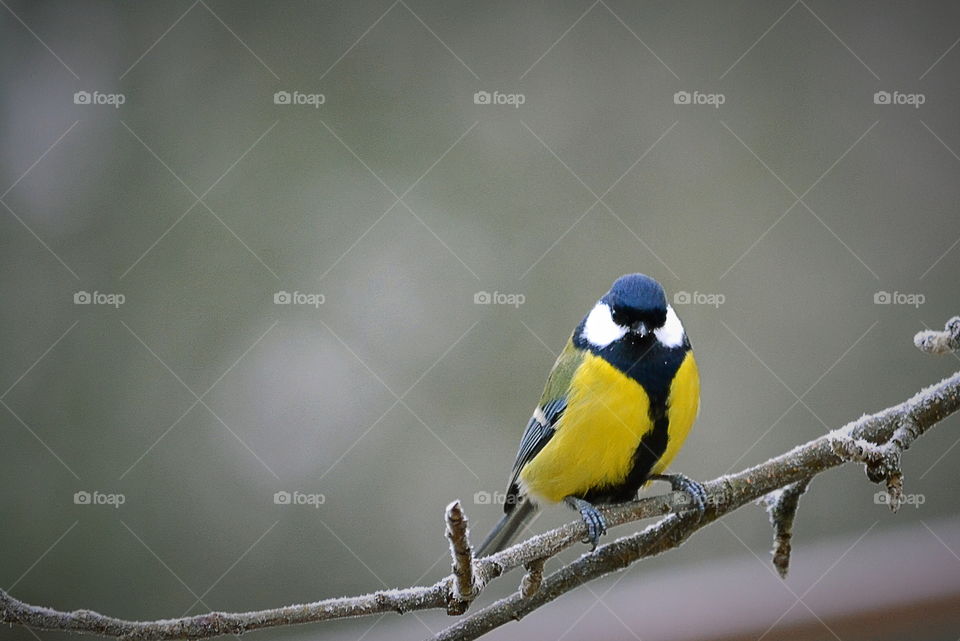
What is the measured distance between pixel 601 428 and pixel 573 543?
332mm

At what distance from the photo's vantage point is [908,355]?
7.39ft

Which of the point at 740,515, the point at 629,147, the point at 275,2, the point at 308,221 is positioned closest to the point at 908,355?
the point at 740,515

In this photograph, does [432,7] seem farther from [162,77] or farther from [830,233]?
[830,233]

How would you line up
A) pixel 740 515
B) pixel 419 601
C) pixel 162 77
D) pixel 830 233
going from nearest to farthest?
pixel 419 601 < pixel 740 515 < pixel 830 233 < pixel 162 77

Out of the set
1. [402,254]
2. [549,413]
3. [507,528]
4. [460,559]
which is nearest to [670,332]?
[549,413]

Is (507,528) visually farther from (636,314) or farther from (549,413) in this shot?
(636,314)

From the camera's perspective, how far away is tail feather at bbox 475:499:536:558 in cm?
134

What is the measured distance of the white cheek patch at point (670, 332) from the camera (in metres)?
1.20

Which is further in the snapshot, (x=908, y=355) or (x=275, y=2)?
(x=275, y=2)

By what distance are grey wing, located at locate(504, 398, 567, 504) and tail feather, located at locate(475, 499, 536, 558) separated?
0.02 m

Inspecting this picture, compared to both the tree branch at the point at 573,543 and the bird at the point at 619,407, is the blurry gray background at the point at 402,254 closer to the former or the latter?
the bird at the point at 619,407

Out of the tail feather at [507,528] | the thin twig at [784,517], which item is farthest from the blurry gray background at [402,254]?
the thin twig at [784,517]

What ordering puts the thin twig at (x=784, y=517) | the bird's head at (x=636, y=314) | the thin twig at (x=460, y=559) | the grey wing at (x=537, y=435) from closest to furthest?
the thin twig at (x=460, y=559) < the thin twig at (x=784, y=517) < the bird's head at (x=636, y=314) < the grey wing at (x=537, y=435)

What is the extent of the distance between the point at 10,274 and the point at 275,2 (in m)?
1.10
